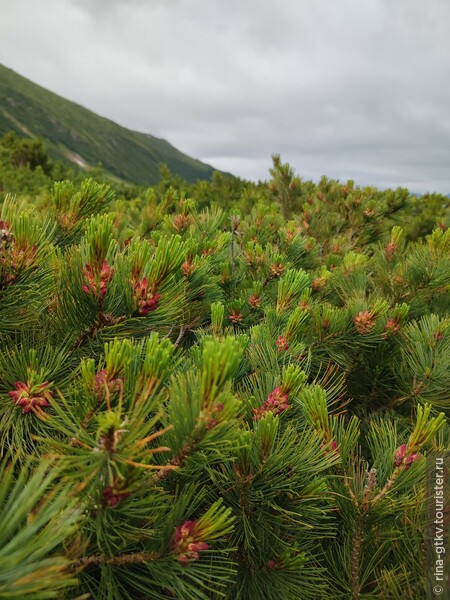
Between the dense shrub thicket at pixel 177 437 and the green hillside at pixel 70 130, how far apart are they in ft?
380

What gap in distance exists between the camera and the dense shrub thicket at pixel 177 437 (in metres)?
0.84

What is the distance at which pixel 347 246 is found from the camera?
14.9 ft

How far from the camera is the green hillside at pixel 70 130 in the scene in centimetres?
11094

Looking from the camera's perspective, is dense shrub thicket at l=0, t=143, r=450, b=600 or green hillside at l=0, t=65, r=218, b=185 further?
green hillside at l=0, t=65, r=218, b=185

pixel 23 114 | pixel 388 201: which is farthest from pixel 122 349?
pixel 23 114

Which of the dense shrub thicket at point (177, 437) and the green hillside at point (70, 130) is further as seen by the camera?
the green hillside at point (70, 130)

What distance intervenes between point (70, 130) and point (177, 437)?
153924mm

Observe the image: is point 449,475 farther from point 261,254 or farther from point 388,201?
point 388,201

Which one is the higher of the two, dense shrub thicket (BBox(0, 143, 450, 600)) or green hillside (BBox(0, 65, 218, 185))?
green hillside (BBox(0, 65, 218, 185))

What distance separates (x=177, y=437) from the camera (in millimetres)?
957

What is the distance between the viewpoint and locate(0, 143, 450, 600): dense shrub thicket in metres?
0.84

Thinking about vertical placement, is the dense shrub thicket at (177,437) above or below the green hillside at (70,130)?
below

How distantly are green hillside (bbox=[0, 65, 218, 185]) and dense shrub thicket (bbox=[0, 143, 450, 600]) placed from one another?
116 meters

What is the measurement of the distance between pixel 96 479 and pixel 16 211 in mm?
1113
